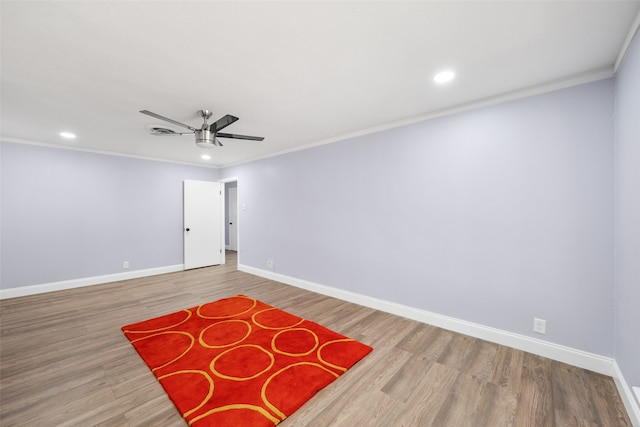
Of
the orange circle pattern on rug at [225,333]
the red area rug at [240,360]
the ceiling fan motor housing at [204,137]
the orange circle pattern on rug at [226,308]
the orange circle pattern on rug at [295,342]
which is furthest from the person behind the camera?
the orange circle pattern on rug at [226,308]

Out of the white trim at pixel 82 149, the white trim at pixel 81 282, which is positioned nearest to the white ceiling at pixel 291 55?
the white trim at pixel 82 149

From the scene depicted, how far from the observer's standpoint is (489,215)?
259 cm

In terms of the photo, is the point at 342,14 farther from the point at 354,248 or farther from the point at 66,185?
the point at 66,185

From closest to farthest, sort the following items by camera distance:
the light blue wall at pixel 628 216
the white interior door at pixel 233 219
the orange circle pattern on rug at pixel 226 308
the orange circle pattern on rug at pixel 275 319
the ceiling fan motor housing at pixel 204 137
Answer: the light blue wall at pixel 628 216 → the ceiling fan motor housing at pixel 204 137 → the orange circle pattern on rug at pixel 275 319 → the orange circle pattern on rug at pixel 226 308 → the white interior door at pixel 233 219

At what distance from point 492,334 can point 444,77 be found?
2.57 meters

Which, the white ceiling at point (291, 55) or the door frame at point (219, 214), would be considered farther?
the door frame at point (219, 214)

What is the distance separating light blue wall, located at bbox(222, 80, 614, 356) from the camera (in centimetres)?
212

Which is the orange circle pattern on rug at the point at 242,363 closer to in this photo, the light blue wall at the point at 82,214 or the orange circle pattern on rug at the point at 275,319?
the orange circle pattern on rug at the point at 275,319

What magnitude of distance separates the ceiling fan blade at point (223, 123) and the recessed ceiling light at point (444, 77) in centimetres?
195

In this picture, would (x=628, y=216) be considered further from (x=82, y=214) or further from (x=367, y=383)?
(x=82, y=214)

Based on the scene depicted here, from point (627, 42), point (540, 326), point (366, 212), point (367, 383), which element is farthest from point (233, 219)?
point (627, 42)

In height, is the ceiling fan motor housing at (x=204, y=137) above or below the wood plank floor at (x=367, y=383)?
above

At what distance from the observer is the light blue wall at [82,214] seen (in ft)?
12.9

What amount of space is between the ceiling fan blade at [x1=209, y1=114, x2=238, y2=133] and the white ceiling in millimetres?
176
